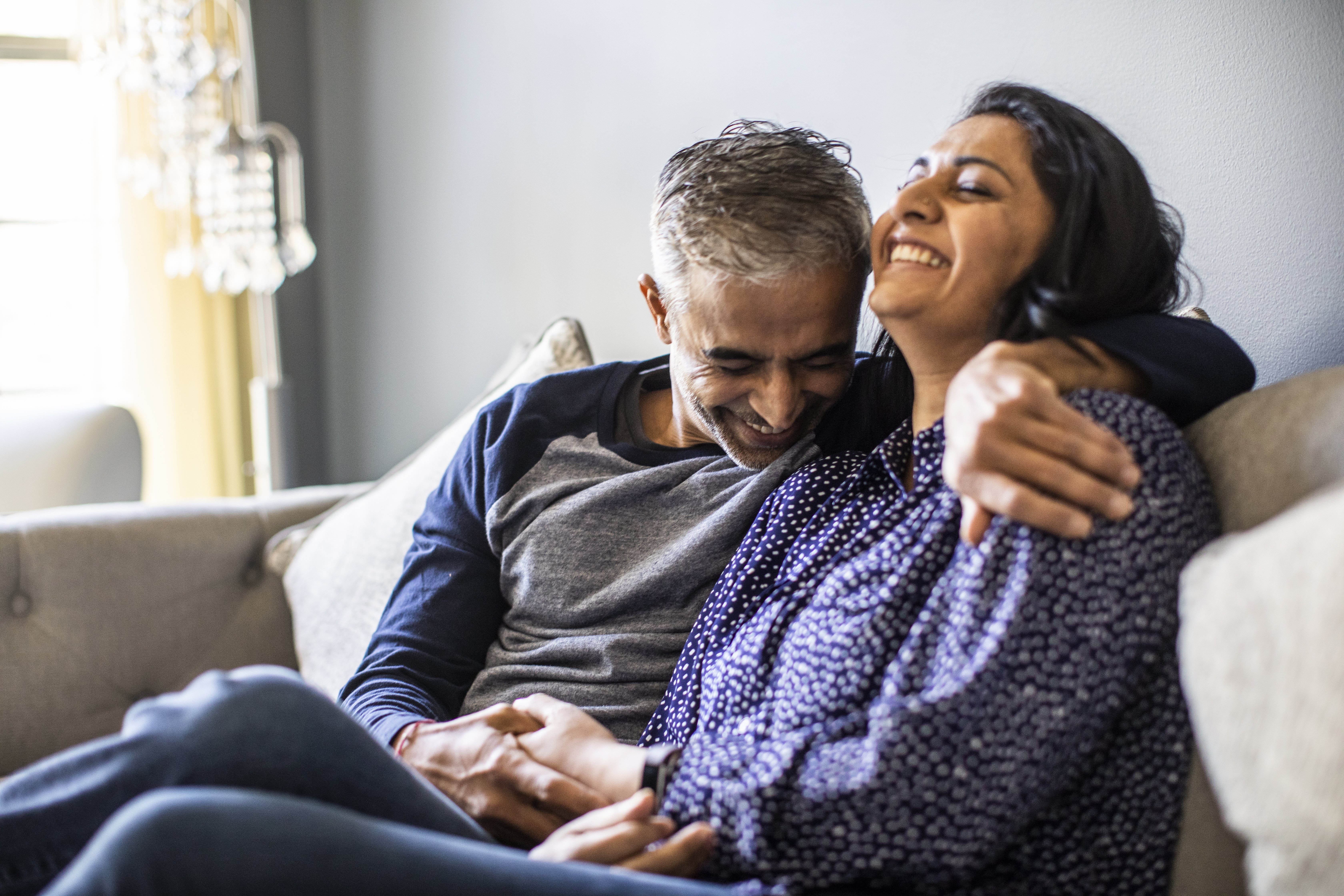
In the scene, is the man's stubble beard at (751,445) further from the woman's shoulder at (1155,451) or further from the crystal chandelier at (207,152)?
the crystal chandelier at (207,152)

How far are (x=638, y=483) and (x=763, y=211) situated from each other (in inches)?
13.5

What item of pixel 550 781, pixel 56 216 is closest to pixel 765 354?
pixel 550 781

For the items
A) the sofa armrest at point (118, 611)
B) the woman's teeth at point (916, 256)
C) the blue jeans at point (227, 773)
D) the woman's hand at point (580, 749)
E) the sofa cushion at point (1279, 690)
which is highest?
the woman's teeth at point (916, 256)

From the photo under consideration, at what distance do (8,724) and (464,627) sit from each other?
73 centimetres

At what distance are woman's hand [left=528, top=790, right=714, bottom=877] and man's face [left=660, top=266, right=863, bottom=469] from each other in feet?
1.51

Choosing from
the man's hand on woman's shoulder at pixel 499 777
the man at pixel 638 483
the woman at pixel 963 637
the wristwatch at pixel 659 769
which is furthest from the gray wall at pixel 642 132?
the man's hand on woman's shoulder at pixel 499 777

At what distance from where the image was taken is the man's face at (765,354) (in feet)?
3.71

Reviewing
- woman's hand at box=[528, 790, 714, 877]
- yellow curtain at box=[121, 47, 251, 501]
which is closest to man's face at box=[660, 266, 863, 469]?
woman's hand at box=[528, 790, 714, 877]

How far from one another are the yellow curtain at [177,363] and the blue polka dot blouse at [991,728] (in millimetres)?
2425

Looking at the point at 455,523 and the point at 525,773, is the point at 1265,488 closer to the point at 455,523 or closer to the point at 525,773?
the point at 525,773

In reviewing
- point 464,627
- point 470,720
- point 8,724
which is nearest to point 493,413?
point 464,627

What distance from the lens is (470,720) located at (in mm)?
1078

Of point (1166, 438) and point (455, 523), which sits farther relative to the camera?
point (455, 523)

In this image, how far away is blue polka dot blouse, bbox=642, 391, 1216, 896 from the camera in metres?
0.74
